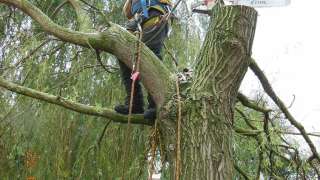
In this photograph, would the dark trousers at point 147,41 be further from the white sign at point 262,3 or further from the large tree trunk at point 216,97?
the white sign at point 262,3

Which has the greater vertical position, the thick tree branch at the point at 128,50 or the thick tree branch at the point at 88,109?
the thick tree branch at the point at 128,50

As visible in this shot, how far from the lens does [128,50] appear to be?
2111 mm

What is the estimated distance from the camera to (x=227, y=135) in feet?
6.38

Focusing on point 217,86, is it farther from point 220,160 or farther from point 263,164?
point 263,164

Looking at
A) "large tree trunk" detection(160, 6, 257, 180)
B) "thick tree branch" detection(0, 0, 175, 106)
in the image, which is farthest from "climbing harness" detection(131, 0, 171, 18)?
"large tree trunk" detection(160, 6, 257, 180)

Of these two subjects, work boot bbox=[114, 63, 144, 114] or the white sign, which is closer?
the white sign

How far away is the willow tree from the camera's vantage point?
1893 mm

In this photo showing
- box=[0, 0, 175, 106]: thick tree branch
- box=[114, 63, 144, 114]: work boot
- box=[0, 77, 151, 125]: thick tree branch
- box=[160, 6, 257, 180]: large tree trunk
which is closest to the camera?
box=[160, 6, 257, 180]: large tree trunk

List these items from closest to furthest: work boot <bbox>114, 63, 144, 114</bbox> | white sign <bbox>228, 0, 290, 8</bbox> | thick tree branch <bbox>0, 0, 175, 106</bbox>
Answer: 1. white sign <bbox>228, 0, 290, 8</bbox>
2. thick tree branch <bbox>0, 0, 175, 106</bbox>
3. work boot <bbox>114, 63, 144, 114</bbox>

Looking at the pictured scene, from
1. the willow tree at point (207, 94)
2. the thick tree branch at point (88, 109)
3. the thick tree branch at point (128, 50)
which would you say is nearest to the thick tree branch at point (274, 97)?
the willow tree at point (207, 94)

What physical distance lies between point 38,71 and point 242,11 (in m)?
1.33

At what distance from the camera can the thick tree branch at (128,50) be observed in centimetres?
205

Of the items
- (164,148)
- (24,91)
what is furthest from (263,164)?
(24,91)

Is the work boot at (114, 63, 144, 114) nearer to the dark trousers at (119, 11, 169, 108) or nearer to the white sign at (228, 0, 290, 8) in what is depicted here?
the dark trousers at (119, 11, 169, 108)
